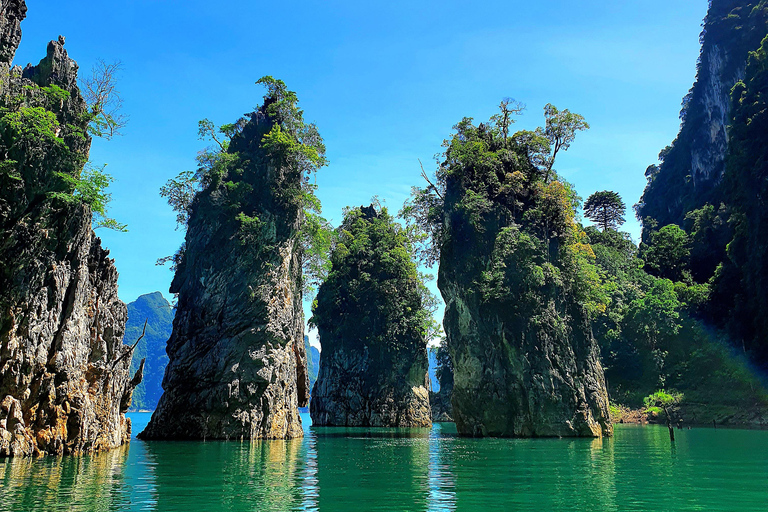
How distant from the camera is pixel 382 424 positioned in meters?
63.4

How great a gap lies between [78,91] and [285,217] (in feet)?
53.1

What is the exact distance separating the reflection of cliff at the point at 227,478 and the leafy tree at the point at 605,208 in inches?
3154

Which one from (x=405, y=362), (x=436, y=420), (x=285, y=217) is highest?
(x=285, y=217)

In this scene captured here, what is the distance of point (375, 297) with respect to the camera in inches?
2633

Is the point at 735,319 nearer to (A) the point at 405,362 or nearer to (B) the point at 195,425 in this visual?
(A) the point at 405,362

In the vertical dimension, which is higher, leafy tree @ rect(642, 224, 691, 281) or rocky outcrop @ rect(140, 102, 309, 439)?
leafy tree @ rect(642, 224, 691, 281)

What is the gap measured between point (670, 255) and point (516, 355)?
1708 inches

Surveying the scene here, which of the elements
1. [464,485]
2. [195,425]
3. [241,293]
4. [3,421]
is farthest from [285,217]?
[464,485]

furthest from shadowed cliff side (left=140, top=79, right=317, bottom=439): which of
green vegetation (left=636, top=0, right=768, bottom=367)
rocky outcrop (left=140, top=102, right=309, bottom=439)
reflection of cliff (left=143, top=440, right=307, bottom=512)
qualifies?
green vegetation (left=636, top=0, right=768, bottom=367)

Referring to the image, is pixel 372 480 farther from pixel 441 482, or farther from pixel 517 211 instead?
pixel 517 211

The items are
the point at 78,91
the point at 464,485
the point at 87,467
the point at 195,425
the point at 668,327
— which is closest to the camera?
the point at 464,485

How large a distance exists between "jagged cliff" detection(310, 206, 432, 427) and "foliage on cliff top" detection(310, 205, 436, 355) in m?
0.11

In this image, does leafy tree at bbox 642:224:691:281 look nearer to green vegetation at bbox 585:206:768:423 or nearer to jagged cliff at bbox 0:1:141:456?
green vegetation at bbox 585:206:768:423

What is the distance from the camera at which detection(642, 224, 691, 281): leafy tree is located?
6862 centimetres
